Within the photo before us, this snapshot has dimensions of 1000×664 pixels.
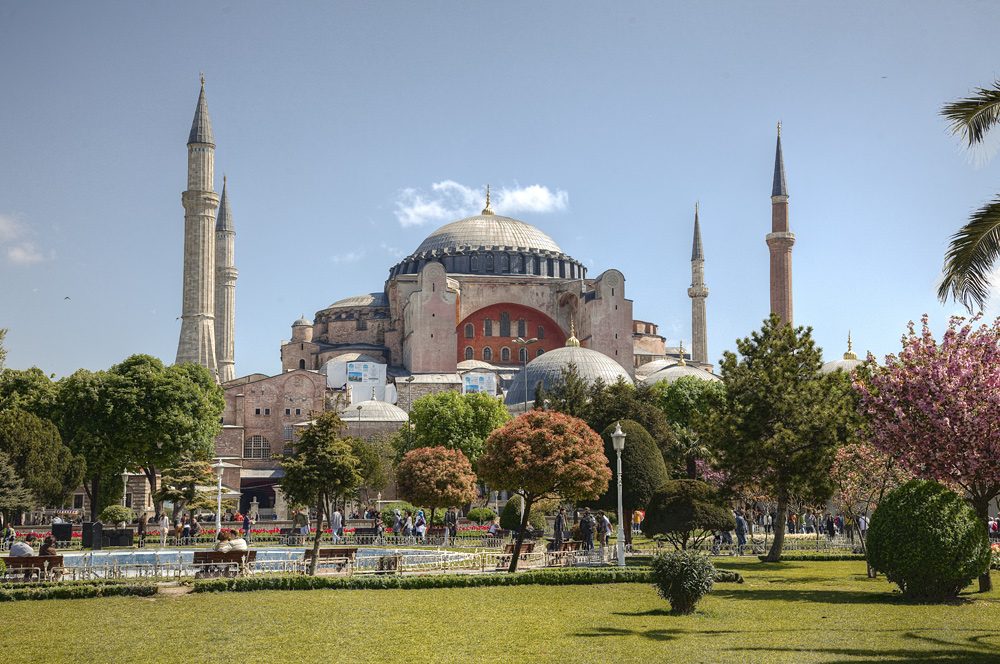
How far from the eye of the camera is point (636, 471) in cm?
2444

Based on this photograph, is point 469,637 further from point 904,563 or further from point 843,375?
point 843,375

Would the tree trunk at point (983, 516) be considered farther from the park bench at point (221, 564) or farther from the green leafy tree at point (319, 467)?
the park bench at point (221, 564)

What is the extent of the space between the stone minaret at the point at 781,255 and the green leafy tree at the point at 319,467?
40.3m

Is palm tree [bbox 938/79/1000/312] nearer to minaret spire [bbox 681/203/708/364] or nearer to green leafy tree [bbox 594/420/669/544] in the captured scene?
green leafy tree [bbox 594/420/669/544]

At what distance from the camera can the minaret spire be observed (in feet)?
232

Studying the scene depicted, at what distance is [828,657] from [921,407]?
590cm

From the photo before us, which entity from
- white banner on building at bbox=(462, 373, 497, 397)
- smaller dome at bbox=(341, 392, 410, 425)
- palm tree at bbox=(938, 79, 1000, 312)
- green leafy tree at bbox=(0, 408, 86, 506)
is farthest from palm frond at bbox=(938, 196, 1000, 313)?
white banner on building at bbox=(462, 373, 497, 397)

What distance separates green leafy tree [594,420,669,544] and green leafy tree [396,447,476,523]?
4970mm

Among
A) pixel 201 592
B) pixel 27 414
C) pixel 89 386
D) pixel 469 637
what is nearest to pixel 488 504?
pixel 89 386

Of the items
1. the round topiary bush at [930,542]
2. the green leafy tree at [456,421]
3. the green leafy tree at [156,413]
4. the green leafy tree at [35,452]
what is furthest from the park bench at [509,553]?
the green leafy tree at [456,421]

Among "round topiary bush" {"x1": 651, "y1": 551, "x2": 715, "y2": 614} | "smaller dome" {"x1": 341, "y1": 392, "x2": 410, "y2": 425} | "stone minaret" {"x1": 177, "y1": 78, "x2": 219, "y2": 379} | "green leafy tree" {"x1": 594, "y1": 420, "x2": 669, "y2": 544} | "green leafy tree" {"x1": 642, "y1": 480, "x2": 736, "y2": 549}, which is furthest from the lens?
"smaller dome" {"x1": 341, "y1": 392, "x2": 410, "y2": 425}

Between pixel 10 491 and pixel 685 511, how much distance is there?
58.4 ft

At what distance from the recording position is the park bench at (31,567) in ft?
48.7

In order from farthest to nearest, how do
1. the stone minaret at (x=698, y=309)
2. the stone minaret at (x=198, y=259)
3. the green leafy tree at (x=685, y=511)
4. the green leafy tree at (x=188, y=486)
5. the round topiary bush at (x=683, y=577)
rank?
the stone minaret at (x=698, y=309) < the stone minaret at (x=198, y=259) < the green leafy tree at (x=188, y=486) < the green leafy tree at (x=685, y=511) < the round topiary bush at (x=683, y=577)
